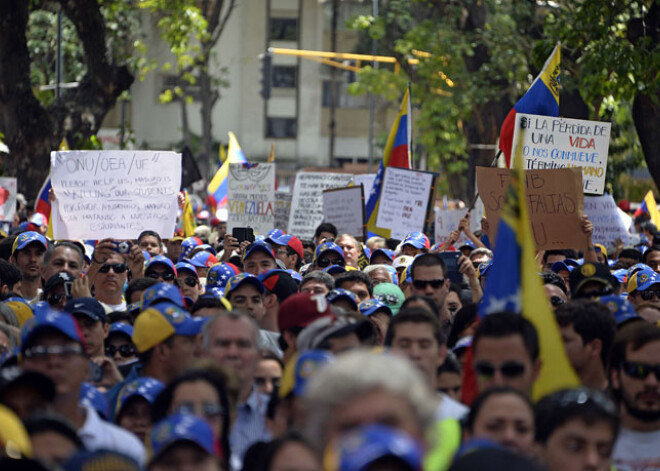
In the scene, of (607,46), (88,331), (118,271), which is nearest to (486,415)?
(88,331)

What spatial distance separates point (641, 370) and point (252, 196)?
33.2ft

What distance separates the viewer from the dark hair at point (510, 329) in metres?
5.23

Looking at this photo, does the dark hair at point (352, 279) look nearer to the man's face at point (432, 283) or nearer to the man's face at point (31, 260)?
the man's face at point (432, 283)

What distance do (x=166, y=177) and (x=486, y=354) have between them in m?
7.41

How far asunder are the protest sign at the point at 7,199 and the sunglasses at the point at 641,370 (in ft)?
39.8

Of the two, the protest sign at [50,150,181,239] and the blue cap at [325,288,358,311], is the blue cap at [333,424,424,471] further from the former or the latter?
the protest sign at [50,150,181,239]

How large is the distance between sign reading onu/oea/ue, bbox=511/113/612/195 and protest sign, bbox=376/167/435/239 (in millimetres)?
2739

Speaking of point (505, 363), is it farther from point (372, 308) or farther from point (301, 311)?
point (372, 308)

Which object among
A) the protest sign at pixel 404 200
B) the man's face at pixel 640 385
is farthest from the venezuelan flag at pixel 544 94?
the man's face at pixel 640 385

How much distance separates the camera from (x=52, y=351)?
5191 mm

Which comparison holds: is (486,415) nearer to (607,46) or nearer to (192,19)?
(607,46)

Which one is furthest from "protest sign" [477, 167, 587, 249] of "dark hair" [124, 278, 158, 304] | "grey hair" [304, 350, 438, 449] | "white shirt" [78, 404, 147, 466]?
"grey hair" [304, 350, 438, 449]

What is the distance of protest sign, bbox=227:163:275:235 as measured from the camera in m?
15.0

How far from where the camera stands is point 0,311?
7336 mm
